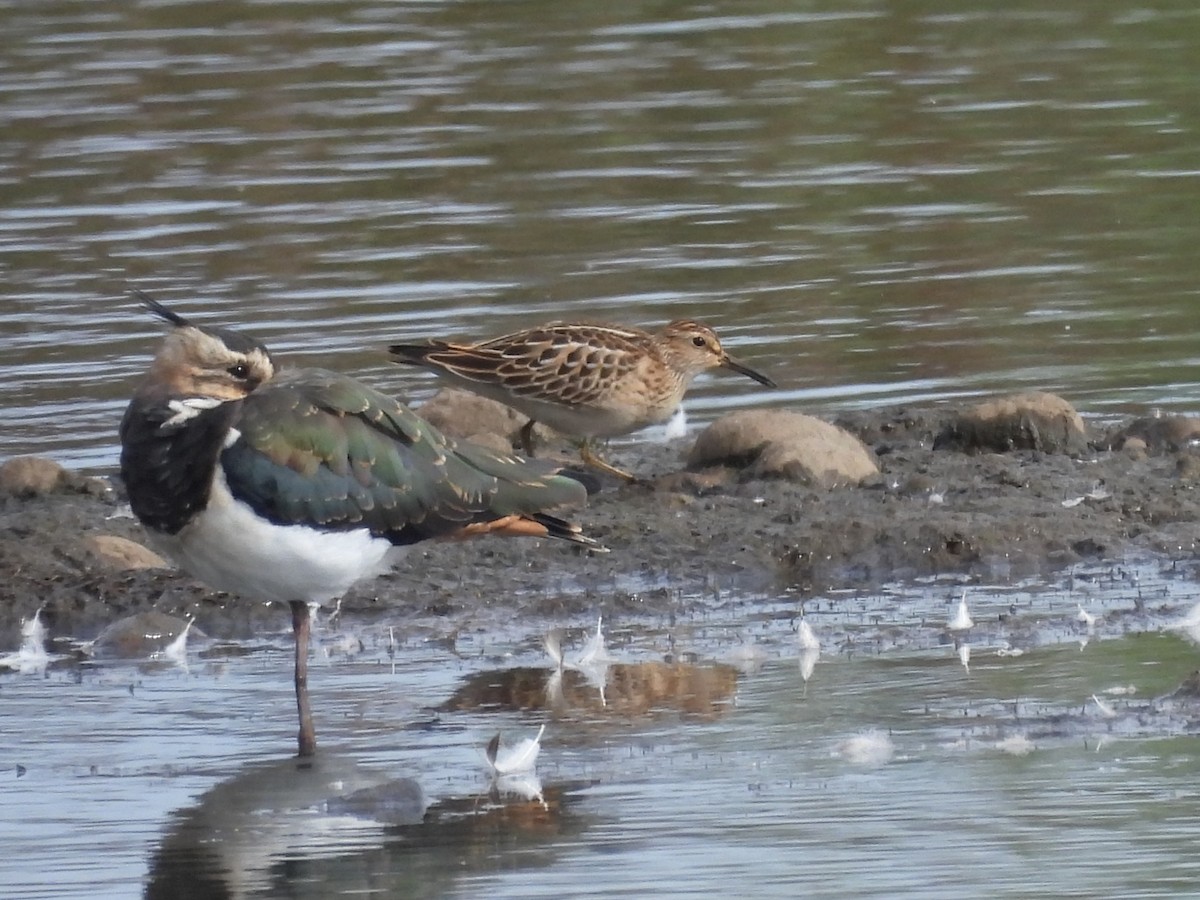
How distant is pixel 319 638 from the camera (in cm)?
804

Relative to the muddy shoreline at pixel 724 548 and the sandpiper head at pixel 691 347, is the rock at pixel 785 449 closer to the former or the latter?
the muddy shoreline at pixel 724 548

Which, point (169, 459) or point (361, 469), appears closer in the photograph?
point (169, 459)

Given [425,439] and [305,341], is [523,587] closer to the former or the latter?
[425,439]

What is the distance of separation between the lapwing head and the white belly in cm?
36

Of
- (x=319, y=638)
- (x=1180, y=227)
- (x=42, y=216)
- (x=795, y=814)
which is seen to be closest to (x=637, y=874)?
(x=795, y=814)

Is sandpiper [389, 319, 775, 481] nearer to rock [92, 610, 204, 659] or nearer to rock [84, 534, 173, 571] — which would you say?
rock [84, 534, 173, 571]

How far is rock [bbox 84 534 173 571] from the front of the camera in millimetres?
8781

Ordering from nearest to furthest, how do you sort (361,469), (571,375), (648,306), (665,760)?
(665,760) → (361,469) → (571,375) → (648,306)

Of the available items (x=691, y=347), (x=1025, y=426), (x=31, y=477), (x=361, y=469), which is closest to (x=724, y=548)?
(x=1025, y=426)

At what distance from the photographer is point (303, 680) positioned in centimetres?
705

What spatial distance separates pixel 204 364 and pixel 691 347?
384 centimetres

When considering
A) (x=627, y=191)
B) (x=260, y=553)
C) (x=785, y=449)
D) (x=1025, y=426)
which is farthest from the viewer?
(x=627, y=191)

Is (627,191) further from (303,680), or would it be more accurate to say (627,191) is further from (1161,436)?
(303,680)

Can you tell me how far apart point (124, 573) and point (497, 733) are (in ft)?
7.72
